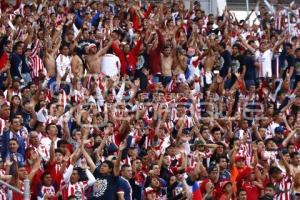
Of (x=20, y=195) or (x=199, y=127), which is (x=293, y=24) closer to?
(x=199, y=127)

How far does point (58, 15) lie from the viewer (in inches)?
1025

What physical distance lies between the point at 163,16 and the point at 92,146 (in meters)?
7.97

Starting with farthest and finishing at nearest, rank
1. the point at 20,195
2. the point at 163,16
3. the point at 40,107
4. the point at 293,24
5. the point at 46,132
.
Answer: the point at 293,24, the point at 163,16, the point at 40,107, the point at 46,132, the point at 20,195

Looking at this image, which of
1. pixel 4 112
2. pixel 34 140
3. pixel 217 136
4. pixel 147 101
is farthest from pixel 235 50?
pixel 34 140

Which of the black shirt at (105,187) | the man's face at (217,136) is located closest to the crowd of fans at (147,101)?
the black shirt at (105,187)

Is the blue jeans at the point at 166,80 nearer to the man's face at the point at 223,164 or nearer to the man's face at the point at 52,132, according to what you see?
the man's face at the point at 223,164

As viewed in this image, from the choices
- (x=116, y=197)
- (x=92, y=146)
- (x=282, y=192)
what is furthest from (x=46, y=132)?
(x=282, y=192)

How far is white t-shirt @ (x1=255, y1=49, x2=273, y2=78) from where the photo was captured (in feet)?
84.8

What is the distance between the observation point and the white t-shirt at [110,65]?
23.8 meters

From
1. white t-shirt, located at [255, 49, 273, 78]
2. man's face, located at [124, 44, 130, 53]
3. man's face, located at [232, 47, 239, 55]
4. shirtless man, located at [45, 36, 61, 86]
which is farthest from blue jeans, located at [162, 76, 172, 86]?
white t-shirt, located at [255, 49, 273, 78]

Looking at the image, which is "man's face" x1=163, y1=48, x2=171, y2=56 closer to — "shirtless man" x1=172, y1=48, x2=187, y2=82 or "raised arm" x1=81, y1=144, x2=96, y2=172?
"shirtless man" x1=172, y1=48, x2=187, y2=82

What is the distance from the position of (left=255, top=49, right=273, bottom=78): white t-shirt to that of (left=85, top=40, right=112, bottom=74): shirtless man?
3.63m

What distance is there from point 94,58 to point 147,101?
1.75 m

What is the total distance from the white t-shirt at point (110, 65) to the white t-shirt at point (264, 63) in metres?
3.45
